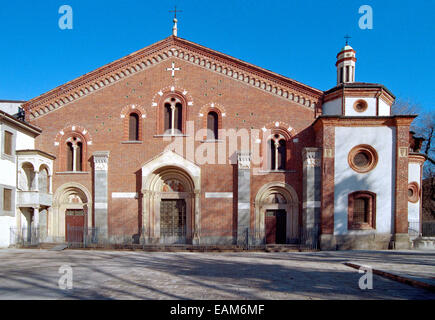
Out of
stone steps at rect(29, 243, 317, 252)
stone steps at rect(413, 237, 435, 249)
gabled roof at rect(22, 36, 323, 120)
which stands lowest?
stone steps at rect(29, 243, 317, 252)

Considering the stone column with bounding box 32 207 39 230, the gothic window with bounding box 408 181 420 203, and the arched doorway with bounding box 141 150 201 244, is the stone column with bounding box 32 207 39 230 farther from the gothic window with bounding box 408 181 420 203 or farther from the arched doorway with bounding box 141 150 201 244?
the gothic window with bounding box 408 181 420 203

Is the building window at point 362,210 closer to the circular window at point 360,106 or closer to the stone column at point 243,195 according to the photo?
the circular window at point 360,106

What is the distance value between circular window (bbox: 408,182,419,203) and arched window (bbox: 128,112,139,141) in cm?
1908

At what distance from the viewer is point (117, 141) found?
24.7m

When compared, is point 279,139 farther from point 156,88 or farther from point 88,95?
point 88,95

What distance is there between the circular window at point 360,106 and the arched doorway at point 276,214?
21.5ft

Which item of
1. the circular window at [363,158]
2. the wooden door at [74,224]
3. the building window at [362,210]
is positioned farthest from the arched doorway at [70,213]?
the circular window at [363,158]

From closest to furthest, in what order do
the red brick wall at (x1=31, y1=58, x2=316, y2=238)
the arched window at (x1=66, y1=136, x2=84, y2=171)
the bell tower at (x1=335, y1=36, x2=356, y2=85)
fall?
the red brick wall at (x1=31, y1=58, x2=316, y2=238) → the arched window at (x1=66, y1=136, x2=84, y2=171) → the bell tower at (x1=335, y1=36, x2=356, y2=85)

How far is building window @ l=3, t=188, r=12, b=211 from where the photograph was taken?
71.8 ft

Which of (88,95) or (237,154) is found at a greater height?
(88,95)

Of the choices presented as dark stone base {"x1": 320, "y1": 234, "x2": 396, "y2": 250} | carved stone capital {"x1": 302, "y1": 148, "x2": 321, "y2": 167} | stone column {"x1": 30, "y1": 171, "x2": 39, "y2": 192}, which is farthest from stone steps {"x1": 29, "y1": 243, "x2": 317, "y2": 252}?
carved stone capital {"x1": 302, "y1": 148, "x2": 321, "y2": 167}

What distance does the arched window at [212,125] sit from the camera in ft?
81.0

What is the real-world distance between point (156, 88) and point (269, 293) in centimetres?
1798
